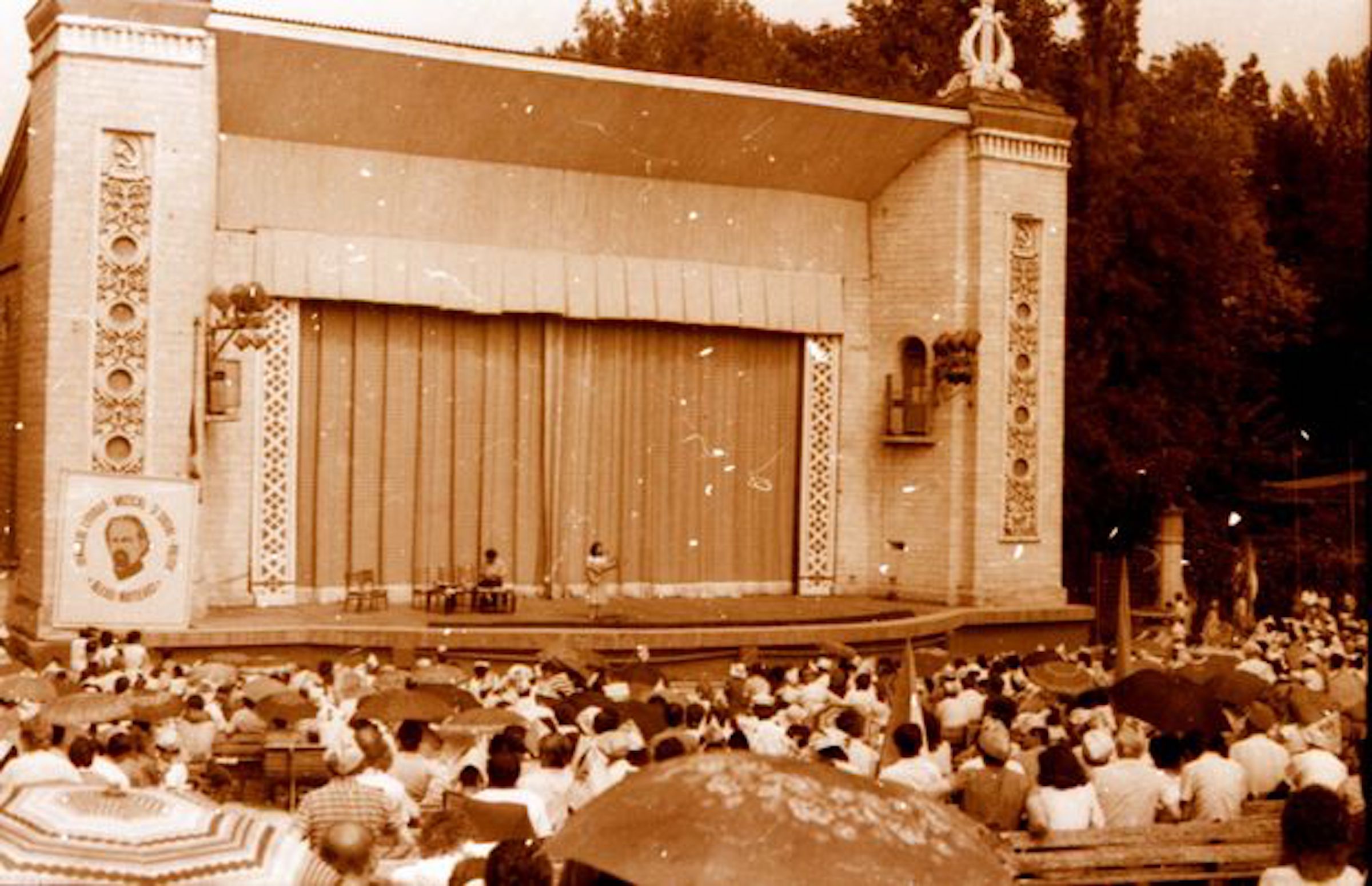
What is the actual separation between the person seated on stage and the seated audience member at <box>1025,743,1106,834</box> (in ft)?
43.4

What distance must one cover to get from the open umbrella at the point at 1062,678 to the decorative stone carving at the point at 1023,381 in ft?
32.3

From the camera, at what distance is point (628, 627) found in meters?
20.4

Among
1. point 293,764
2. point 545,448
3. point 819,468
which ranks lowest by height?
point 293,764

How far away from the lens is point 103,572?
59.2 ft

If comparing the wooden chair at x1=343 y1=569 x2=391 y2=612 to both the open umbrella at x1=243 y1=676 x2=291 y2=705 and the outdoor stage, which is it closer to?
the outdoor stage

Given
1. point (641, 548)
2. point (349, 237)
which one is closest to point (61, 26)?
point (349, 237)

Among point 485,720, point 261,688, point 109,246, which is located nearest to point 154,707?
point 261,688

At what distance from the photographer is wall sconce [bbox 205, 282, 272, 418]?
19.5 m

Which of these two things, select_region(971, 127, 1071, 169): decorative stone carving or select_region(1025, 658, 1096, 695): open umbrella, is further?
select_region(971, 127, 1071, 169): decorative stone carving

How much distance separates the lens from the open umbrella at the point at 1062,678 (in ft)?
45.6

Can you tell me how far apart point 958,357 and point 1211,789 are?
50.1 ft

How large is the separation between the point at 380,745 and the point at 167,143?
1226 centimetres

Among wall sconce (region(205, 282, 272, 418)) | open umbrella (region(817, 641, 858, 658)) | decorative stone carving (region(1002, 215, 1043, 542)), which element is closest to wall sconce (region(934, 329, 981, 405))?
decorative stone carving (region(1002, 215, 1043, 542))

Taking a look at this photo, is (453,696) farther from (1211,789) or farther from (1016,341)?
(1016,341)
